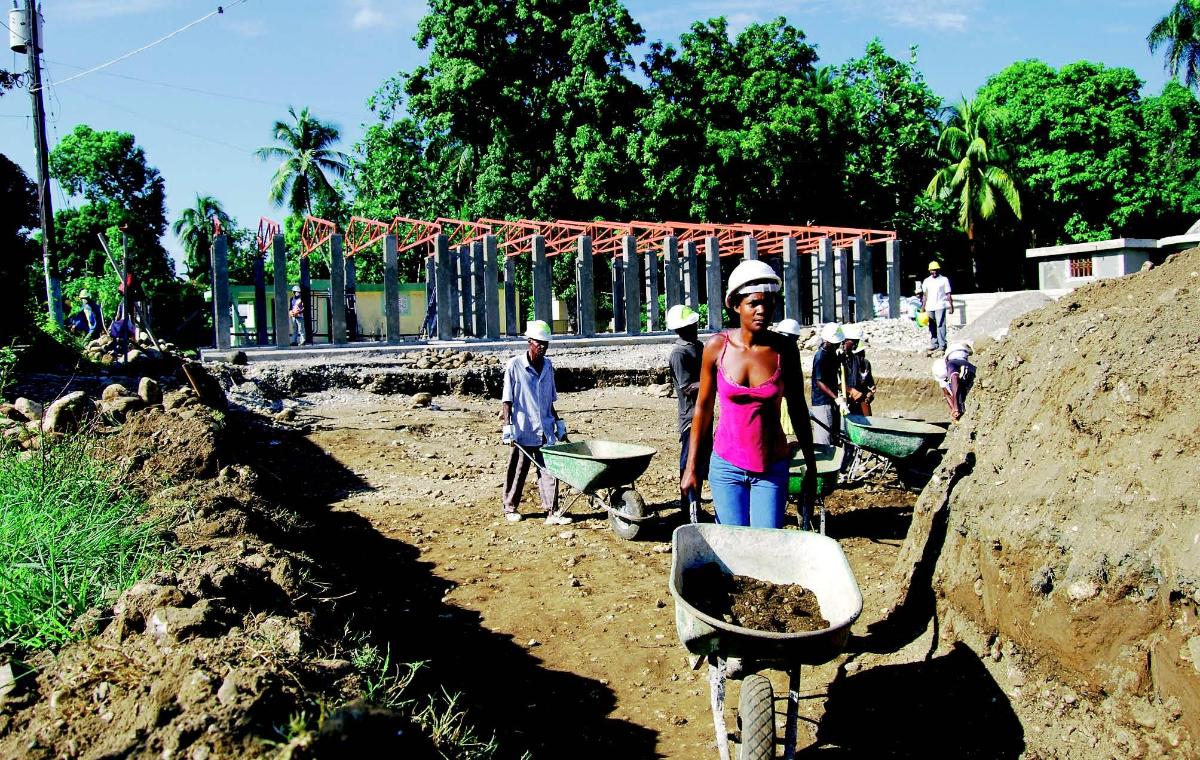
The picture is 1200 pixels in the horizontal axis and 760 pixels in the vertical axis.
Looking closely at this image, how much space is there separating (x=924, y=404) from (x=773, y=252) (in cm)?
1049

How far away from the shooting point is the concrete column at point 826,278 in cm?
2377

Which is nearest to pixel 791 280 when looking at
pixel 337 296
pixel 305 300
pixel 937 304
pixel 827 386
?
pixel 937 304

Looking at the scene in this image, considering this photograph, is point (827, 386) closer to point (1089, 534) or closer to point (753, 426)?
point (753, 426)

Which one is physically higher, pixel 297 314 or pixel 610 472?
pixel 297 314

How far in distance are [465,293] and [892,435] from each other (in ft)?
45.9

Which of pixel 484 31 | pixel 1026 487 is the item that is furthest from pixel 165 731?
pixel 484 31

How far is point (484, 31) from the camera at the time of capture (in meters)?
28.5

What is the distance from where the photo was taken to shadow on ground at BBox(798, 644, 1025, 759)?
12.2 feet

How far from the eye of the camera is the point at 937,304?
17.8 m

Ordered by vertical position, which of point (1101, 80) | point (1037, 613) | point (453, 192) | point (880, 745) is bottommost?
point (880, 745)

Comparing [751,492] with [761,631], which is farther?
[751,492]

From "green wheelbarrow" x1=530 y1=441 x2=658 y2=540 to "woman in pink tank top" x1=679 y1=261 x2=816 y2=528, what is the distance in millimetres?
2306

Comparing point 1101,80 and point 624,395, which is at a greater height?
point 1101,80

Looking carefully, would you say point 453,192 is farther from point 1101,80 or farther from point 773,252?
point 1101,80
